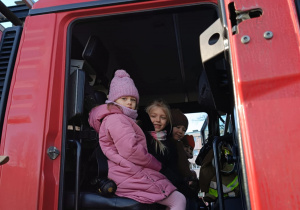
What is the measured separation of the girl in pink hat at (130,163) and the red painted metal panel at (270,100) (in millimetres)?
807

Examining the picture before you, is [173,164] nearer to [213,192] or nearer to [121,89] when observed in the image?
[213,192]

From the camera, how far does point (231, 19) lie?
1147mm

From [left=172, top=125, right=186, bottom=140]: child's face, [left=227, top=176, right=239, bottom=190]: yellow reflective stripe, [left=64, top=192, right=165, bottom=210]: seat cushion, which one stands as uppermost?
[left=172, top=125, right=186, bottom=140]: child's face

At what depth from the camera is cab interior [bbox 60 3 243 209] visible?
1578 millimetres

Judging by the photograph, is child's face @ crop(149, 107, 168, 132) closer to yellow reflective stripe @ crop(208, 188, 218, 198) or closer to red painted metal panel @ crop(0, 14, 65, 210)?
yellow reflective stripe @ crop(208, 188, 218, 198)

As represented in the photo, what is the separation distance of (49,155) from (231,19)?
1047 mm

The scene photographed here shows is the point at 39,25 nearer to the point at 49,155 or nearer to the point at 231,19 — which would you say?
the point at 49,155

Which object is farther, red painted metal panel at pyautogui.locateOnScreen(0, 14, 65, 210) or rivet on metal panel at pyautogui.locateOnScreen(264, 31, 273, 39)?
red painted metal panel at pyautogui.locateOnScreen(0, 14, 65, 210)

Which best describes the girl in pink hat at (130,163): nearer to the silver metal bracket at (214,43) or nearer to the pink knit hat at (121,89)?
the pink knit hat at (121,89)

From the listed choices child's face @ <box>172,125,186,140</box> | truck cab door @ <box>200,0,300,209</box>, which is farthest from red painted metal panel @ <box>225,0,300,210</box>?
child's face @ <box>172,125,186,140</box>

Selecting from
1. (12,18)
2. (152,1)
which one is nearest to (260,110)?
(152,1)

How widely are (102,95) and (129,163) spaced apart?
813mm

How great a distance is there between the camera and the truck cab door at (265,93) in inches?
37.0

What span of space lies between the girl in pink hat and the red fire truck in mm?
89
